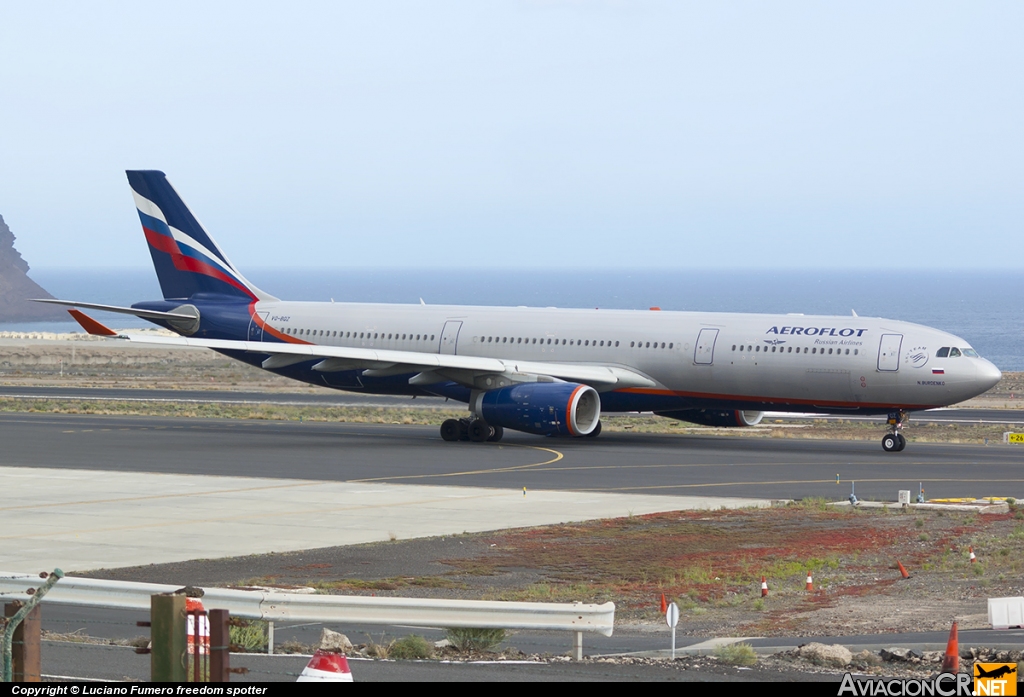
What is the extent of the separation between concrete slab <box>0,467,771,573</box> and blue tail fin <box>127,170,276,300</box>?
16.5 meters

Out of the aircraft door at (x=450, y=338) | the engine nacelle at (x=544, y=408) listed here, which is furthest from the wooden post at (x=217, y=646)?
the aircraft door at (x=450, y=338)

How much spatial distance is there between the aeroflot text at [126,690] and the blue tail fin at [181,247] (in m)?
38.5

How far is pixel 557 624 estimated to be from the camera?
12594mm

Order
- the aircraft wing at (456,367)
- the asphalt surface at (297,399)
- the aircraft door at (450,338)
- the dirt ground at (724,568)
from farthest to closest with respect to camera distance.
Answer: the asphalt surface at (297,399) → the aircraft door at (450,338) → the aircraft wing at (456,367) → the dirt ground at (724,568)

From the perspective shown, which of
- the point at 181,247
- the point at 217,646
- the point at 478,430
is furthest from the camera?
the point at 181,247

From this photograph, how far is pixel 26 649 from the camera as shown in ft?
30.7

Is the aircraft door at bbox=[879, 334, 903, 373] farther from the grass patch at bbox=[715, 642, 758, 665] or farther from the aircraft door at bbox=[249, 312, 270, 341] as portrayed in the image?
the grass patch at bbox=[715, 642, 758, 665]

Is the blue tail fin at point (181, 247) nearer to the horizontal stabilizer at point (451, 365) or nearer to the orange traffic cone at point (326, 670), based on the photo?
the horizontal stabilizer at point (451, 365)

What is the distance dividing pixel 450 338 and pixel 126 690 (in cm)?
3460

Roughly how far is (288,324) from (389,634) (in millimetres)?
32967

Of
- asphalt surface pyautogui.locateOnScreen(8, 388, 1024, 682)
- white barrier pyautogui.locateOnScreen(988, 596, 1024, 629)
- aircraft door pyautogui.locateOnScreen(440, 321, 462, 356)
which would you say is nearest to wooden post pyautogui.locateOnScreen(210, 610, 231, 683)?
white barrier pyautogui.locateOnScreen(988, 596, 1024, 629)

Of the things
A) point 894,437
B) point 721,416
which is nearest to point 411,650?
point 894,437

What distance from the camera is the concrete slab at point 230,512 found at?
21109mm

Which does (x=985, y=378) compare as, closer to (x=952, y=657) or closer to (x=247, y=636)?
(x=952, y=657)
